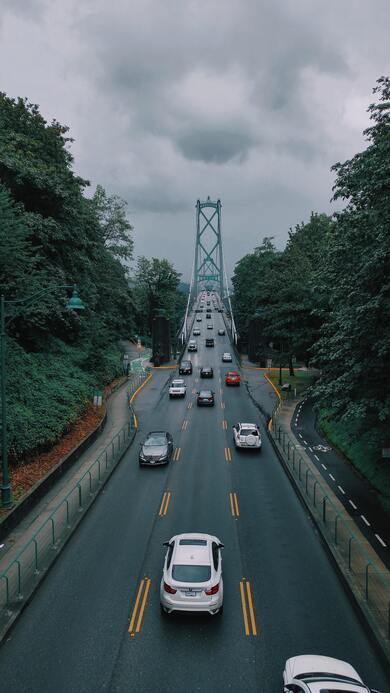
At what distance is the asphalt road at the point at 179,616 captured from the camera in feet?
29.6

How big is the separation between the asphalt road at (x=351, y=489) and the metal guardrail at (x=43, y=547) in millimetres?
10142

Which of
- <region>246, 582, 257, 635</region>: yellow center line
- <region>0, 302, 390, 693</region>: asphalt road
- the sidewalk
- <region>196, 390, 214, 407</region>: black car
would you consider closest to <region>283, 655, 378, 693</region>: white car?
<region>0, 302, 390, 693</region>: asphalt road

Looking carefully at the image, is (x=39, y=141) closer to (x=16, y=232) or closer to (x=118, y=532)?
(x=16, y=232)

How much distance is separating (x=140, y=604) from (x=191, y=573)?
1.70m

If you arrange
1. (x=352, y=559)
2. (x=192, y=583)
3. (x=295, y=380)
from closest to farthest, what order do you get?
(x=192, y=583)
(x=352, y=559)
(x=295, y=380)

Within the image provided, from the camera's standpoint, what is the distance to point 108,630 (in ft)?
33.8

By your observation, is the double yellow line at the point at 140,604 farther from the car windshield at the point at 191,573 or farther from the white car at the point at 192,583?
the car windshield at the point at 191,573

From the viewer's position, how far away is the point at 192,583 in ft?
34.8

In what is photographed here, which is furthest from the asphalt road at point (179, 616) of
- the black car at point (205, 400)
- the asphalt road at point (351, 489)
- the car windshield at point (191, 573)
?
the black car at point (205, 400)

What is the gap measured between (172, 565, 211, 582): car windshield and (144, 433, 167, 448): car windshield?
42.3ft

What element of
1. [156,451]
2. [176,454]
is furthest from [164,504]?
[176,454]

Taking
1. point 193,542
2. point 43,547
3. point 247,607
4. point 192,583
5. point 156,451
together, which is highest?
point 193,542

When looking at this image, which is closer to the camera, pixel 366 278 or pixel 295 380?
pixel 366 278

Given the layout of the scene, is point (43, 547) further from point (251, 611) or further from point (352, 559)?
point (352, 559)
